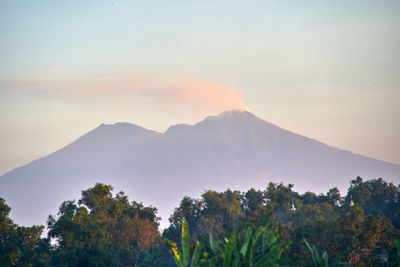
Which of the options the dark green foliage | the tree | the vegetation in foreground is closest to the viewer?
the vegetation in foreground

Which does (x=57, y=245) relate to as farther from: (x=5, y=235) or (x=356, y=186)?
(x=356, y=186)

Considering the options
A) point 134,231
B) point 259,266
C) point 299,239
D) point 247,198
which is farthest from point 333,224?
point 247,198

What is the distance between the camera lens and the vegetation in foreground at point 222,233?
3938 centimetres

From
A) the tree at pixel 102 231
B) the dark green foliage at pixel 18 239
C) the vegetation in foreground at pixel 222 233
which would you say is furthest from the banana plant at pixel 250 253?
the dark green foliage at pixel 18 239

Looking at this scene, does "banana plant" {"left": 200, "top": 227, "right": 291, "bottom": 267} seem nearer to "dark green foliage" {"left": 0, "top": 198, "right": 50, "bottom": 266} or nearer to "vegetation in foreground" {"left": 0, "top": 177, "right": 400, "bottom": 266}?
"vegetation in foreground" {"left": 0, "top": 177, "right": 400, "bottom": 266}

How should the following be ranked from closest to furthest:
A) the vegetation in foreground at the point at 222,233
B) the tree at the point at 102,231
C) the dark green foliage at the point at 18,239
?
the vegetation in foreground at the point at 222,233, the tree at the point at 102,231, the dark green foliage at the point at 18,239

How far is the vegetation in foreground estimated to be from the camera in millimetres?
39375

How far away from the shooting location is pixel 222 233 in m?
59.4

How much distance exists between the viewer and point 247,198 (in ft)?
317

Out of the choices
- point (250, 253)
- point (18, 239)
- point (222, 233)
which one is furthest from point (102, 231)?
point (250, 253)

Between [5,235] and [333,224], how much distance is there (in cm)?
3380

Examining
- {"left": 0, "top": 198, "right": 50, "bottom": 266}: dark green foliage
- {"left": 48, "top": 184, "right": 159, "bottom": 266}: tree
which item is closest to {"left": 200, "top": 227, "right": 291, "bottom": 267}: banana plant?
{"left": 48, "top": 184, "right": 159, "bottom": 266}: tree

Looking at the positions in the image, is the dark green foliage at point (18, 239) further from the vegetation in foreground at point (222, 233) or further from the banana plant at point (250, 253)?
the banana plant at point (250, 253)

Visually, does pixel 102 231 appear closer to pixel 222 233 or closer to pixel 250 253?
pixel 222 233
